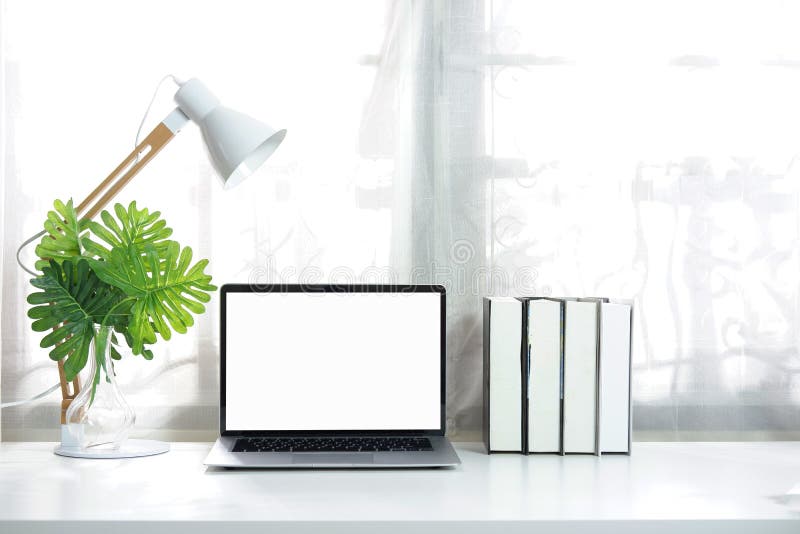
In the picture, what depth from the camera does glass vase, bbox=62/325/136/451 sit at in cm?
114

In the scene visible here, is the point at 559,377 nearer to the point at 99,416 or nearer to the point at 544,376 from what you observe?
the point at 544,376

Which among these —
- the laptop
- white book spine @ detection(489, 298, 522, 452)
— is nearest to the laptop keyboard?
the laptop

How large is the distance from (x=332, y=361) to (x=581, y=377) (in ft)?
1.40

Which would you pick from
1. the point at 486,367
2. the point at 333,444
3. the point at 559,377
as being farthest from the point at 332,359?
the point at 559,377

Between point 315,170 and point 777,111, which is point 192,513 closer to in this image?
point 315,170

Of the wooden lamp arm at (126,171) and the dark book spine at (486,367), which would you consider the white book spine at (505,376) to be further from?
the wooden lamp arm at (126,171)

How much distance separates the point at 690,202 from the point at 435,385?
62 cm

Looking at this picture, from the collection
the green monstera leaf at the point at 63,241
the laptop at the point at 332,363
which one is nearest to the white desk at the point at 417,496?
the laptop at the point at 332,363

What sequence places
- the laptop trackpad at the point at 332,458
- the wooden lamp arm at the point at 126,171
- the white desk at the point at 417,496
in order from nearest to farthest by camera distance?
the white desk at the point at 417,496 < the laptop trackpad at the point at 332,458 < the wooden lamp arm at the point at 126,171

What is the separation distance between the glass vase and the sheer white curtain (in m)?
0.15

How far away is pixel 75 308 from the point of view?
1.12 meters

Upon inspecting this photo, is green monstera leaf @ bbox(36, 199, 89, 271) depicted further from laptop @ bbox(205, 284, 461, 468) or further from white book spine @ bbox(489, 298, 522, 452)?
white book spine @ bbox(489, 298, 522, 452)

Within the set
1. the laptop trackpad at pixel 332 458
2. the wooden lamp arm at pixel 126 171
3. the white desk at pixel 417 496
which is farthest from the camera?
the wooden lamp arm at pixel 126 171

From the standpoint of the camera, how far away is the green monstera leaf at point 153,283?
1.10 meters
